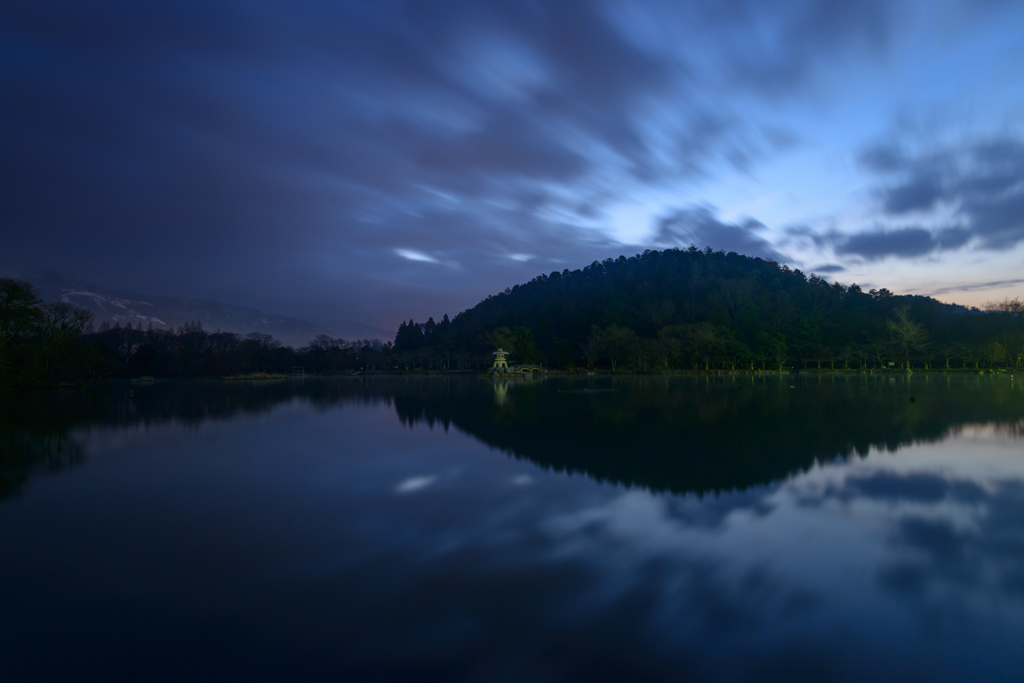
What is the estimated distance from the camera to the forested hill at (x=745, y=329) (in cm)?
5403

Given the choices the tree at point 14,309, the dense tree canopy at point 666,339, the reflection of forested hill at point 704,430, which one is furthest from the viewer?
the dense tree canopy at point 666,339

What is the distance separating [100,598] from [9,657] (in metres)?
0.84

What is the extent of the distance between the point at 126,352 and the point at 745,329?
76.6 metres

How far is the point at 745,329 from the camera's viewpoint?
6125 centimetres

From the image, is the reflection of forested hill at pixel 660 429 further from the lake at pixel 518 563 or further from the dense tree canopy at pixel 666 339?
the dense tree canopy at pixel 666 339

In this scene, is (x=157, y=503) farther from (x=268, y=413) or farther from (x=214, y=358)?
(x=214, y=358)

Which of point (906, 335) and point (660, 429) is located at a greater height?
point (906, 335)

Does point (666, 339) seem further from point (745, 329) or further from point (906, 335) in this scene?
point (906, 335)

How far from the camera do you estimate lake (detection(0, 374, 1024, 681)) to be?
3.25 meters

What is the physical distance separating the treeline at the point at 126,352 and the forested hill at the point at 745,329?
48.7 feet

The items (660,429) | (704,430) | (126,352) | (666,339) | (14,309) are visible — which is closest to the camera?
(704,430)

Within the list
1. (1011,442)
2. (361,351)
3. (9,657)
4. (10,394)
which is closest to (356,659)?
(9,657)

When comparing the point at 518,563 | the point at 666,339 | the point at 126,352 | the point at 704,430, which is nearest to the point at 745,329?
the point at 666,339

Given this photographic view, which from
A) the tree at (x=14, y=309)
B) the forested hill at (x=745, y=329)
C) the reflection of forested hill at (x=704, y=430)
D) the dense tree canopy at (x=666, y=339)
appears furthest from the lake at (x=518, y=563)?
the forested hill at (x=745, y=329)
